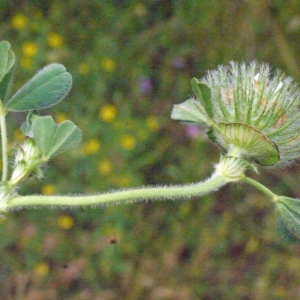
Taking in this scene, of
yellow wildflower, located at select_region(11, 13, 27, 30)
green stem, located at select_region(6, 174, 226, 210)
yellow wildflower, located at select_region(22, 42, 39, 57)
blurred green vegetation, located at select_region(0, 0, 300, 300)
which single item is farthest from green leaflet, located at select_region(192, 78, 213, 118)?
yellow wildflower, located at select_region(11, 13, 27, 30)

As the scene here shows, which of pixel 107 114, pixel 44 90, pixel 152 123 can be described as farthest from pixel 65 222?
pixel 44 90

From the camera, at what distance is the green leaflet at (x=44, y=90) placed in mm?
1161

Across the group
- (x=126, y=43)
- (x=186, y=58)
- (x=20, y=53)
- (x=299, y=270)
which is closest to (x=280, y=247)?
(x=299, y=270)

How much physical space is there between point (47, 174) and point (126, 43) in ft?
3.94

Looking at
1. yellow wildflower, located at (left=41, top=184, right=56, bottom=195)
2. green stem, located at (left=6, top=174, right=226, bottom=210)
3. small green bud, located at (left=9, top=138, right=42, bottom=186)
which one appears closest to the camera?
green stem, located at (left=6, top=174, right=226, bottom=210)

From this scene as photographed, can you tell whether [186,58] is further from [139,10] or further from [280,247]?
[280,247]

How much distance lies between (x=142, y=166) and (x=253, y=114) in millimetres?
2359

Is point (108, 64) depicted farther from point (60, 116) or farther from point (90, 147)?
point (90, 147)

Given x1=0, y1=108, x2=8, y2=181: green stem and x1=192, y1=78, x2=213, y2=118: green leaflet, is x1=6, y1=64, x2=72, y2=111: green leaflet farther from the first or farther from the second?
x1=192, y1=78, x2=213, y2=118: green leaflet

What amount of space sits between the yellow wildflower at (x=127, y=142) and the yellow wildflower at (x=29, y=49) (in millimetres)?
893

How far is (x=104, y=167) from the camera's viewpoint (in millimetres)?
3402

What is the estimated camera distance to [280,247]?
3.43 meters

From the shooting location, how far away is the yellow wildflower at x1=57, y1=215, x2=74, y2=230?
10.9 feet

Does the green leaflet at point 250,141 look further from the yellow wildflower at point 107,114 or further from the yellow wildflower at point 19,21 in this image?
the yellow wildflower at point 19,21
